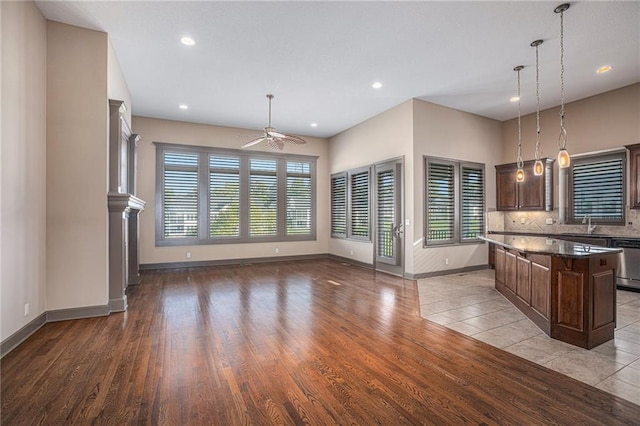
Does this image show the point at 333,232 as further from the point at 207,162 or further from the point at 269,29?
the point at 269,29

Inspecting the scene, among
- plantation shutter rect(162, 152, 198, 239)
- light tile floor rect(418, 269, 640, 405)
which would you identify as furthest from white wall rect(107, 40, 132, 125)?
light tile floor rect(418, 269, 640, 405)

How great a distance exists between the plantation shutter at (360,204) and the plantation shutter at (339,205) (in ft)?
1.26

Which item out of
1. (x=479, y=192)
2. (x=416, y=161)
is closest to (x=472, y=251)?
(x=479, y=192)

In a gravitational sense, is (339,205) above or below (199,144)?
below

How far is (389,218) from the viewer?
677 cm

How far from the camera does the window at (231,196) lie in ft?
24.3

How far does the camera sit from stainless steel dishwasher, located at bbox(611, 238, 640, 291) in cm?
507

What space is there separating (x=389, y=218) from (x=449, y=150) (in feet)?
6.48

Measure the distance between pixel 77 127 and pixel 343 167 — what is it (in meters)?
5.95

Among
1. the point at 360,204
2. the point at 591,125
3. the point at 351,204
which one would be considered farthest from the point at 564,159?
the point at 351,204

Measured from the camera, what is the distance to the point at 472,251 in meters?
7.04

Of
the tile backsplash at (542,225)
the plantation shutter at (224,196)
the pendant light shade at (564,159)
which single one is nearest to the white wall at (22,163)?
the plantation shutter at (224,196)

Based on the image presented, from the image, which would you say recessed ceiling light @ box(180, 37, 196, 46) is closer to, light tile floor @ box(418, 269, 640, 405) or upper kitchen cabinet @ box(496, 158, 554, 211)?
light tile floor @ box(418, 269, 640, 405)

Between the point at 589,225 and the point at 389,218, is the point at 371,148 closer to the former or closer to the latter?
the point at 389,218
